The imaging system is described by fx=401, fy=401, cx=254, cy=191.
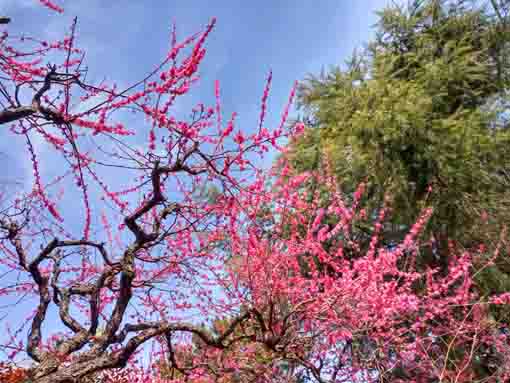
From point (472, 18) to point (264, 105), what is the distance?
24.8 ft

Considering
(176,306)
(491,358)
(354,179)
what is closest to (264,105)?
(176,306)

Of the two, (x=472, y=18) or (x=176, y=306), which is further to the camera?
(x=472, y=18)

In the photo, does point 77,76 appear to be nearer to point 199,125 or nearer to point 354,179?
point 199,125

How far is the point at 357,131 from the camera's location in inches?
285

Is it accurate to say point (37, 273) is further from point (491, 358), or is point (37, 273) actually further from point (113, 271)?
point (491, 358)

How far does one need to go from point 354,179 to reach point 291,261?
2019mm

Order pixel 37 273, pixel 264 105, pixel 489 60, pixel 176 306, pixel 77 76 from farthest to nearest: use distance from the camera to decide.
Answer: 1. pixel 489 60
2. pixel 176 306
3. pixel 37 273
4. pixel 264 105
5. pixel 77 76

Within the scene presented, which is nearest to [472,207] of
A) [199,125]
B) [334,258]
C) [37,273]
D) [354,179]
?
[354,179]

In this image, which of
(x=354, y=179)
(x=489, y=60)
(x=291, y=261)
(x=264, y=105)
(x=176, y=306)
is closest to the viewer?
(x=264, y=105)

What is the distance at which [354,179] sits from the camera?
7.65 meters

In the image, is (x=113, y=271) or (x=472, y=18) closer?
(x=113, y=271)

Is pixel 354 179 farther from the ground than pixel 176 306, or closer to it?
farther from the ground

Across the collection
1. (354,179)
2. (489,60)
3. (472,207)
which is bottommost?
(472,207)

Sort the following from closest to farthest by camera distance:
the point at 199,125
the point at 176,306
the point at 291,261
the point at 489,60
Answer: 1. the point at 199,125
2. the point at 176,306
3. the point at 291,261
4. the point at 489,60
